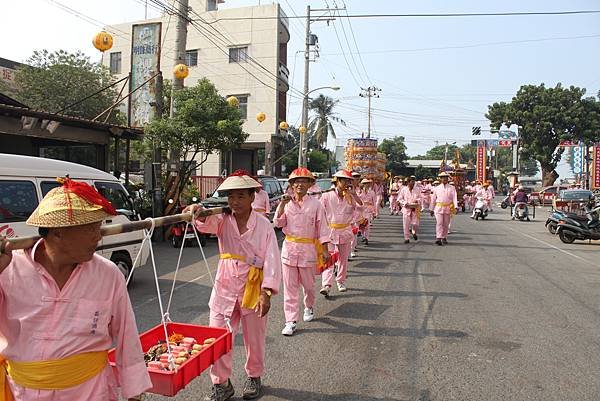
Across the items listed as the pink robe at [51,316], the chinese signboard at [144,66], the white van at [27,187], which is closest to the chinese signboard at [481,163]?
the chinese signboard at [144,66]

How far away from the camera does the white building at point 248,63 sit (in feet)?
101

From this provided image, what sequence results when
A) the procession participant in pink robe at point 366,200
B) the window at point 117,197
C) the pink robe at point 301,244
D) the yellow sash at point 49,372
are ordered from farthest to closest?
the procession participant in pink robe at point 366,200 → the window at point 117,197 → the pink robe at point 301,244 → the yellow sash at point 49,372

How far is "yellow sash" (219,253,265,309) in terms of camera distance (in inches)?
147

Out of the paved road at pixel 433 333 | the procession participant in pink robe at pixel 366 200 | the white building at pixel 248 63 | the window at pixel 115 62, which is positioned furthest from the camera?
the window at pixel 115 62

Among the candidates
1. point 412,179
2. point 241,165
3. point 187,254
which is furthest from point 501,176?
point 187,254

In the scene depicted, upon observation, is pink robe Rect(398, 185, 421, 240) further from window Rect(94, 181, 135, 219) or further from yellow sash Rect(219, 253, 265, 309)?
yellow sash Rect(219, 253, 265, 309)

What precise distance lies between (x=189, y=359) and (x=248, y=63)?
3004 cm

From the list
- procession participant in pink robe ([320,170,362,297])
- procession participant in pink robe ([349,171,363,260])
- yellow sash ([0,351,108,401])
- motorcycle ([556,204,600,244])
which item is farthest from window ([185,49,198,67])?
yellow sash ([0,351,108,401])

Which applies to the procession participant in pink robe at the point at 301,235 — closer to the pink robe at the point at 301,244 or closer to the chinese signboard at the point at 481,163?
the pink robe at the point at 301,244

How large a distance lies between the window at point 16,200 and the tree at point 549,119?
1660 inches

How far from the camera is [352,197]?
334 inches

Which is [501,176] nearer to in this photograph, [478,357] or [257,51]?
[257,51]

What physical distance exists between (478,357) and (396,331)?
107cm

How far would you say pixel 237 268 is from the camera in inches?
150
